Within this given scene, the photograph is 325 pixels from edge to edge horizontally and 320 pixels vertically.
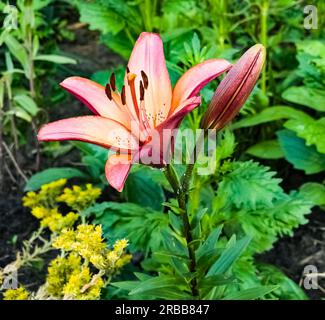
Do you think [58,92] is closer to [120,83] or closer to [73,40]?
[120,83]

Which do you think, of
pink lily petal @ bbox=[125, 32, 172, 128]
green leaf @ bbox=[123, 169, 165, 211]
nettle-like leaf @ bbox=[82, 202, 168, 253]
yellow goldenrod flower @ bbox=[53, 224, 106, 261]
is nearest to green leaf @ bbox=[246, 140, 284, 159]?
green leaf @ bbox=[123, 169, 165, 211]

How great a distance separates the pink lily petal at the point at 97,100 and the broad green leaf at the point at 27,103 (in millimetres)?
907

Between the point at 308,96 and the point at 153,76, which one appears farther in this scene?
the point at 308,96

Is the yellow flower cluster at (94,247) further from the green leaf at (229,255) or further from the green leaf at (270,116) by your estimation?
the green leaf at (270,116)

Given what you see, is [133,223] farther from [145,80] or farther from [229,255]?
[145,80]

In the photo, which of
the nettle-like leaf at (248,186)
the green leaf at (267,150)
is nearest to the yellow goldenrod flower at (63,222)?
the nettle-like leaf at (248,186)

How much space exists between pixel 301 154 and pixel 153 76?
95cm

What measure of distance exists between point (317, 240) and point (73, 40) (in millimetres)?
1404

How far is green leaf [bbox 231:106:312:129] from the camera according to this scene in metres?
2.12

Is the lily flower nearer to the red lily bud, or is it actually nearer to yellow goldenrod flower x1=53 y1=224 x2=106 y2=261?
the red lily bud

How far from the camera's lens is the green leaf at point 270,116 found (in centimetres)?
212

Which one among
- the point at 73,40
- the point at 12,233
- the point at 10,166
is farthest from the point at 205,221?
the point at 73,40

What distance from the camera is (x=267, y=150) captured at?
7.20 ft

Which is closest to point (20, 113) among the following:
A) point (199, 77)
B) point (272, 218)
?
point (272, 218)
